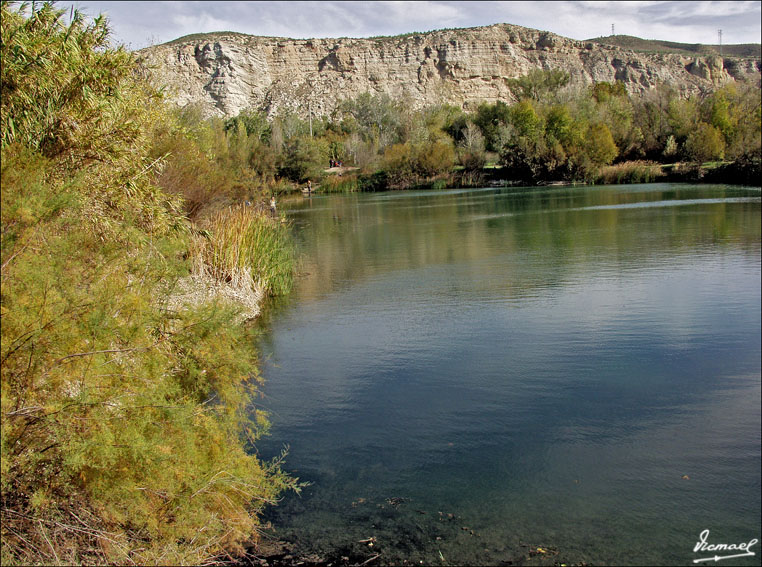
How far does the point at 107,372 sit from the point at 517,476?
3969 millimetres

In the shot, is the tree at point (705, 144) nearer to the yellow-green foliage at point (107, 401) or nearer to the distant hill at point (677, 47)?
the yellow-green foliage at point (107, 401)

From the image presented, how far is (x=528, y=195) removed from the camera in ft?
144

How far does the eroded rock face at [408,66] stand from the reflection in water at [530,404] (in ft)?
319

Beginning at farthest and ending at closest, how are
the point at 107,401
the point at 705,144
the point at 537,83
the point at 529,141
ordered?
the point at 537,83 < the point at 529,141 < the point at 705,144 < the point at 107,401

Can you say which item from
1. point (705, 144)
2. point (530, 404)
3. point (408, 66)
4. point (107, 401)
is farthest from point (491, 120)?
point (107, 401)

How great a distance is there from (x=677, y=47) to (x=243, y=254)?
141702mm

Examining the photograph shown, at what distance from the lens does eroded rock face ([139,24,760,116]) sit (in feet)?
359

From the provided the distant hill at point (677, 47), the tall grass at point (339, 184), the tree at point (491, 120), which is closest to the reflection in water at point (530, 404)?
the tall grass at point (339, 184)

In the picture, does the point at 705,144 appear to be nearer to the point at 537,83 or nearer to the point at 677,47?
the point at 537,83

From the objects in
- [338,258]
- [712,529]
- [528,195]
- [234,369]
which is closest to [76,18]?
[234,369]

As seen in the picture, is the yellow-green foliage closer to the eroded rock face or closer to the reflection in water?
the reflection in water

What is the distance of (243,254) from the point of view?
14195mm

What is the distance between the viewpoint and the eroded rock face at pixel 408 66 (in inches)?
4313

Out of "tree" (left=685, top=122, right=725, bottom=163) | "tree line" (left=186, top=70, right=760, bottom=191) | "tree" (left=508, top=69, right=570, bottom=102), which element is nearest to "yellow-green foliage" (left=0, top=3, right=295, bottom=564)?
"tree line" (left=186, top=70, right=760, bottom=191)
